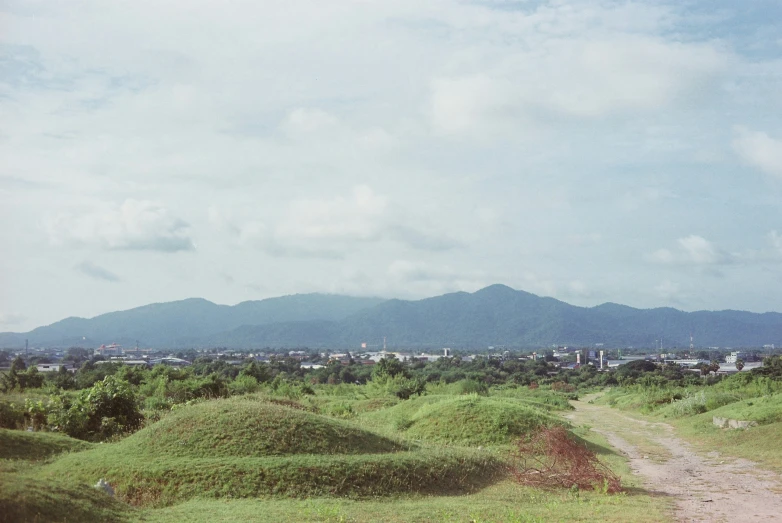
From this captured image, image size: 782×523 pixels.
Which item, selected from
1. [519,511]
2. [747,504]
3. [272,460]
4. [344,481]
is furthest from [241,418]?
[747,504]

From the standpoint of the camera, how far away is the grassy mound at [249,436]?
18.0m

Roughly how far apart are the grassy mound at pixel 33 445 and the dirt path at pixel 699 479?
16064 millimetres

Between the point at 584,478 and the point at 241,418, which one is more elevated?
Answer: the point at 241,418

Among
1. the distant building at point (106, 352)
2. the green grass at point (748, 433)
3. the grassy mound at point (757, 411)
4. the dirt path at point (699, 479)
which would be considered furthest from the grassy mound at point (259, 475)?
the distant building at point (106, 352)

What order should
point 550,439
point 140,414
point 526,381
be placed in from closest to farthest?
point 550,439 → point 140,414 → point 526,381

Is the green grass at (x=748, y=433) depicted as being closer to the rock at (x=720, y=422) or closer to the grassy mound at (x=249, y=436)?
the rock at (x=720, y=422)

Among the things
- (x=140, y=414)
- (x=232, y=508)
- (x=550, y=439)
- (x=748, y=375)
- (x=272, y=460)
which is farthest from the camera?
(x=748, y=375)

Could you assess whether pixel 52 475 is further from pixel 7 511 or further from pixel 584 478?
pixel 584 478

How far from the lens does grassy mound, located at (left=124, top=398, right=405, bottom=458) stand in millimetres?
17953

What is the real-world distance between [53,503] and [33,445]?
881cm

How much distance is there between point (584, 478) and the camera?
17672 millimetres

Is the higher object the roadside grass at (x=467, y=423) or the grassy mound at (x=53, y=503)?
the grassy mound at (x=53, y=503)

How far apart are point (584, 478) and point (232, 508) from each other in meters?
9.11

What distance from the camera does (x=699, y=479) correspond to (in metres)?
19.5
